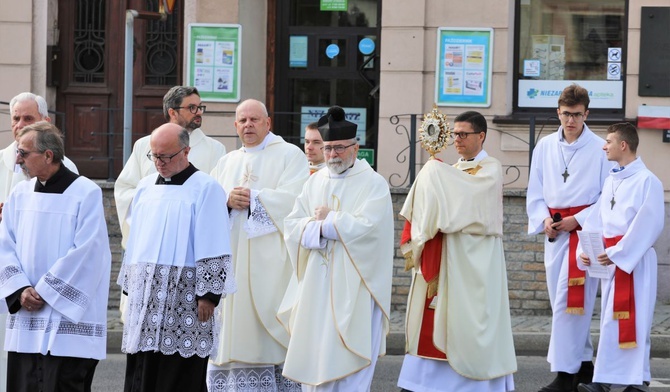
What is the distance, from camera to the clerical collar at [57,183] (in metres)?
8.44

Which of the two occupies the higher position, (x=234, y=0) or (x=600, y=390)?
(x=234, y=0)

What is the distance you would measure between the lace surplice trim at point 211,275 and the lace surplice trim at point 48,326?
0.70m

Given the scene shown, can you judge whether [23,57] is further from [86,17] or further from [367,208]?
[367,208]

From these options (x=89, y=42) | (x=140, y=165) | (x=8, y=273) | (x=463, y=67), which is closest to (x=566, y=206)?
(x=140, y=165)

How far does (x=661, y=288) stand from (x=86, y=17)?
23.9ft

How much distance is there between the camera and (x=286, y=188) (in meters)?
10.3

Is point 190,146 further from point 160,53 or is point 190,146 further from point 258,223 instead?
point 160,53

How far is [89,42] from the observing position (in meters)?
16.8

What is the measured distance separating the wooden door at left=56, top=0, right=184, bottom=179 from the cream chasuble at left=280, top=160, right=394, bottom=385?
7762 millimetres

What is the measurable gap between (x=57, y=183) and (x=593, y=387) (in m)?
4.17

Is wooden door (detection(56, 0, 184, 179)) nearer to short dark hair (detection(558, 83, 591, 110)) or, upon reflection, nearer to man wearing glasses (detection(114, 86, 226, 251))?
man wearing glasses (detection(114, 86, 226, 251))

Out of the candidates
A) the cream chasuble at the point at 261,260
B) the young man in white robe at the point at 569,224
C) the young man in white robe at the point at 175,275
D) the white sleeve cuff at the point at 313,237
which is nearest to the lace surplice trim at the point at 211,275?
the young man in white robe at the point at 175,275

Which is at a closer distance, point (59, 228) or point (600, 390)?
point (59, 228)

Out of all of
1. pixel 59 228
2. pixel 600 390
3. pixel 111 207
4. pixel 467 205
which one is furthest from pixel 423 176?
pixel 111 207
